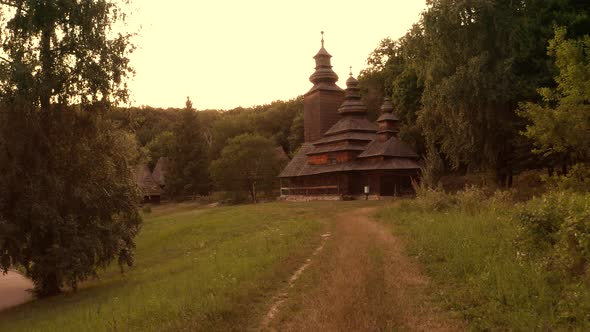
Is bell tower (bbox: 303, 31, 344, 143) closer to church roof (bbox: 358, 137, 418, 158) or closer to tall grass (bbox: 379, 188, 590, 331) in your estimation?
church roof (bbox: 358, 137, 418, 158)

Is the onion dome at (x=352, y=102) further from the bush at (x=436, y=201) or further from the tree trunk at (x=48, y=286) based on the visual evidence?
the tree trunk at (x=48, y=286)

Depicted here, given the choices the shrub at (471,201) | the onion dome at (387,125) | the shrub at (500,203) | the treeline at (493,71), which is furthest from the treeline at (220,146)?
the treeline at (493,71)

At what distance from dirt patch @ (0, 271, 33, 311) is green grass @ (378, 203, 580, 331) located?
54.1 feet

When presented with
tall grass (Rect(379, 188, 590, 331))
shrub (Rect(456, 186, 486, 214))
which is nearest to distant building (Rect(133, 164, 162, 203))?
shrub (Rect(456, 186, 486, 214))

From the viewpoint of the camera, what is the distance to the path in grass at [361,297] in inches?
300

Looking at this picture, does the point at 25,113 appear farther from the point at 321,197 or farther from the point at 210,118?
the point at 210,118

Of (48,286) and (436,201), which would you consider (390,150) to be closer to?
(436,201)

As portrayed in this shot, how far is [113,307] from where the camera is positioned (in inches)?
468

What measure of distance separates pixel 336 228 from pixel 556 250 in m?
12.3

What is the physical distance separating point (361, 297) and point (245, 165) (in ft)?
134

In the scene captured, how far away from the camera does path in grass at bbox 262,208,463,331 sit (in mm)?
7621

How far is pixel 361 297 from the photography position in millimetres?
8852

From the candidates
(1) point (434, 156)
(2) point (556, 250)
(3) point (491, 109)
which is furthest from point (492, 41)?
(2) point (556, 250)

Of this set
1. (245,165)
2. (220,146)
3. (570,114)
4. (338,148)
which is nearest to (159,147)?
(220,146)
